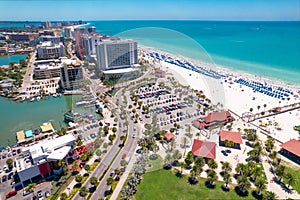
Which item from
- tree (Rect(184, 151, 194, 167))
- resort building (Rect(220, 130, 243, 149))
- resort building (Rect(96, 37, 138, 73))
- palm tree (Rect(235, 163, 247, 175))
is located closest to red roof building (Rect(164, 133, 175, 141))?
tree (Rect(184, 151, 194, 167))

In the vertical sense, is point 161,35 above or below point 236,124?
above

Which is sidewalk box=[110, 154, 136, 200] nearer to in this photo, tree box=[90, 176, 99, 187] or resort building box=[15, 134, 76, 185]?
tree box=[90, 176, 99, 187]

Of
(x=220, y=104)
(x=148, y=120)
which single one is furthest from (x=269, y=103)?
(x=148, y=120)

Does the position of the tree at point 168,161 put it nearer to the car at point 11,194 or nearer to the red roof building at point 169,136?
the red roof building at point 169,136

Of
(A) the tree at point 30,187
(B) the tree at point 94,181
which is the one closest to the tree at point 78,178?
(B) the tree at point 94,181

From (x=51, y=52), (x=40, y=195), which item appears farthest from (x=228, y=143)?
(x=51, y=52)

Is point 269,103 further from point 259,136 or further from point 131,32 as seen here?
point 131,32
